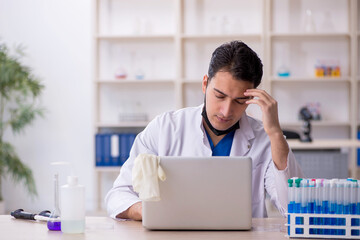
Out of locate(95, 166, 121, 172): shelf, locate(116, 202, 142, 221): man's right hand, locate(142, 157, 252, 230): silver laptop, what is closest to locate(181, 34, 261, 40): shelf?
locate(95, 166, 121, 172): shelf

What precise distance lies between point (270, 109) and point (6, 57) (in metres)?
3.67

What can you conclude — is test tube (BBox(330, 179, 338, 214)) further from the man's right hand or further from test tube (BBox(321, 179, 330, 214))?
the man's right hand

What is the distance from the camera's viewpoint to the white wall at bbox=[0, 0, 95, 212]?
5.44 meters

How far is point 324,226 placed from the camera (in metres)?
1.48

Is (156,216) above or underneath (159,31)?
underneath

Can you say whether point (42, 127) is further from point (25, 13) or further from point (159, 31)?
point (159, 31)

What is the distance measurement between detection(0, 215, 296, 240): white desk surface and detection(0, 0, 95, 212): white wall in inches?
148

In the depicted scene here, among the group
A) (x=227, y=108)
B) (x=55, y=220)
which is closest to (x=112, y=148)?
(x=227, y=108)

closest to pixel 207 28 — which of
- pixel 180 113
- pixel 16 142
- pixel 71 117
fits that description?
pixel 71 117

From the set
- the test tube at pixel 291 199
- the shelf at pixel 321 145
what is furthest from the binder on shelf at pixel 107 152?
the test tube at pixel 291 199

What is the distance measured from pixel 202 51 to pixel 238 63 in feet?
11.6

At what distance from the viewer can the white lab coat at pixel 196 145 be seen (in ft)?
6.45

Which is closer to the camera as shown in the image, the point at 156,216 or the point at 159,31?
the point at 156,216

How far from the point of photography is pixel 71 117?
5469 millimetres
